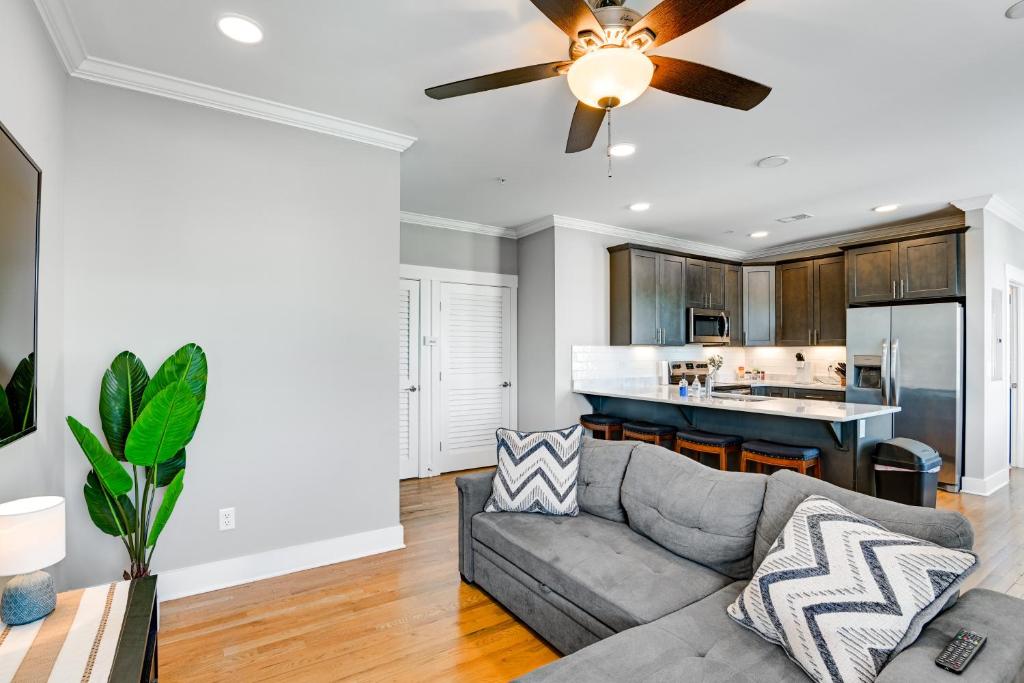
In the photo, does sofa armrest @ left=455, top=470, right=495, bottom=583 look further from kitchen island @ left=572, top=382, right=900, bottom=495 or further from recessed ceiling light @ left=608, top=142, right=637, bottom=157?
recessed ceiling light @ left=608, top=142, right=637, bottom=157

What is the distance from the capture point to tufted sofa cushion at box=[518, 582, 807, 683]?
1.40 m

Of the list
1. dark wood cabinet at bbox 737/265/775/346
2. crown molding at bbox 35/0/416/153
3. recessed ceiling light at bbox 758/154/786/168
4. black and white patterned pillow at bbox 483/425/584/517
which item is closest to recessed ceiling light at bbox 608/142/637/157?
recessed ceiling light at bbox 758/154/786/168

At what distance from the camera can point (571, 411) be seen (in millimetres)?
5395

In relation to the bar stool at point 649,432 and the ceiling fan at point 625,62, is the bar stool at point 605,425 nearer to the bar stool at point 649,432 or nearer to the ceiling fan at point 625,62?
the bar stool at point 649,432

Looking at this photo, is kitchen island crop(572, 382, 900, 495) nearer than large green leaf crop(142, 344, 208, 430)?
No

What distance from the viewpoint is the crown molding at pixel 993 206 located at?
15.1 ft

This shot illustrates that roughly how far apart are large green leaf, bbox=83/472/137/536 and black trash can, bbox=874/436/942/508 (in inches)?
168

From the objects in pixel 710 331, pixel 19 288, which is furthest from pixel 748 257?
pixel 19 288

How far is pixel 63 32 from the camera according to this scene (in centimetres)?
225

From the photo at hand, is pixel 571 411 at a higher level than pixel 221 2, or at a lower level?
lower

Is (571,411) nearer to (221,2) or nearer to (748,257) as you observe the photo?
(748,257)

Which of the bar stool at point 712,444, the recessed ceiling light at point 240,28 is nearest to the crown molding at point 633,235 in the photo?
the bar stool at point 712,444

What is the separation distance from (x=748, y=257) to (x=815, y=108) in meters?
4.66

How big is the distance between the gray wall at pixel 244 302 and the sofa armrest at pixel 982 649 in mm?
2774
